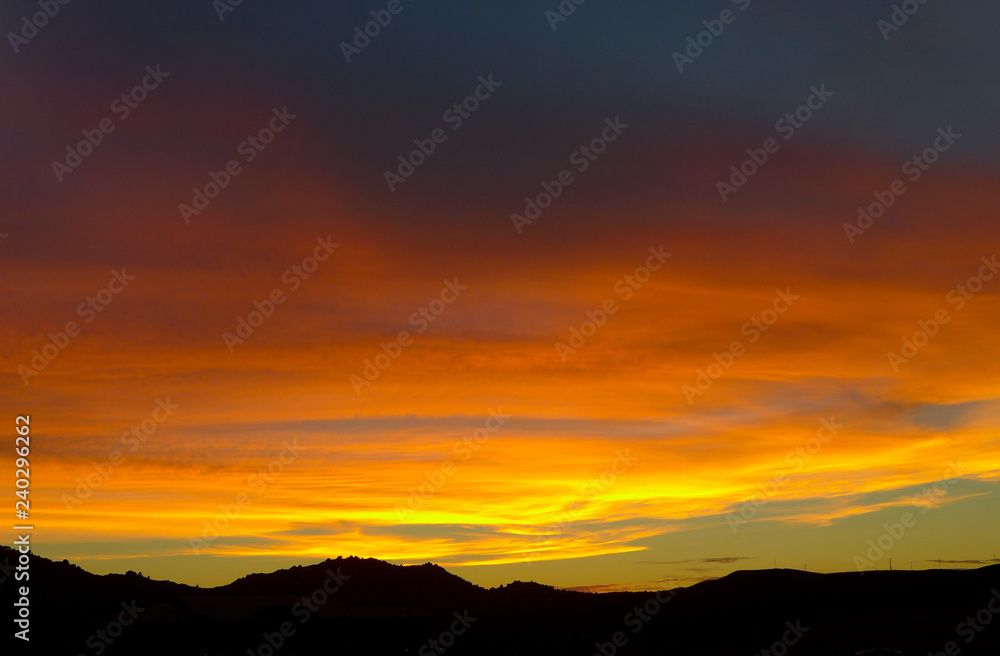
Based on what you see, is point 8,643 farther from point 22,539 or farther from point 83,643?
point 22,539

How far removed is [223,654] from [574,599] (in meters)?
118

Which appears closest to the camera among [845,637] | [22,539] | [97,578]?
[22,539]

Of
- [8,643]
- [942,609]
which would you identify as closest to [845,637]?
[942,609]

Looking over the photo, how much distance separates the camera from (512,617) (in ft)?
539

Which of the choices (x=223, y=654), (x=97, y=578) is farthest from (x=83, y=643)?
(x=97, y=578)

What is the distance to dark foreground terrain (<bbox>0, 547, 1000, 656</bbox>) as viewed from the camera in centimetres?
8331

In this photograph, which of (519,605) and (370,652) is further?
(519,605)

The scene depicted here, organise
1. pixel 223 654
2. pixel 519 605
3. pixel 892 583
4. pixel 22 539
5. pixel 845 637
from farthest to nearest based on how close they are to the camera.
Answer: pixel 519 605, pixel 892 583, pixel 845 637, pixel 223 654, pixel 22 539

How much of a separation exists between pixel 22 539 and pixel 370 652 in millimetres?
50699

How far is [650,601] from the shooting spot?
574 ft

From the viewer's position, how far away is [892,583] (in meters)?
170

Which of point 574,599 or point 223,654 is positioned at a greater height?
point 574,599

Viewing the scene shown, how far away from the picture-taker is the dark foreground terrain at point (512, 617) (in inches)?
3280

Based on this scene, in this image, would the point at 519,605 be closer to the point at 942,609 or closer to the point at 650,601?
the point at 650,601
